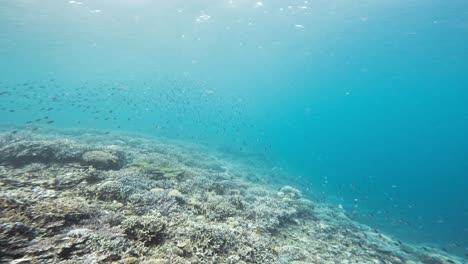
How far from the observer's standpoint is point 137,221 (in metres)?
4.94

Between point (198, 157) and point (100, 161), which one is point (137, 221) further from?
point (198, 157)

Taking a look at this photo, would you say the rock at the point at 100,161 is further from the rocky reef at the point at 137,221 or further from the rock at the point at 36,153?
the rock at the point at 36,153

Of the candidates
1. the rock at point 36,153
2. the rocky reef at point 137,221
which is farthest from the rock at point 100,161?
the rock at point 36,153

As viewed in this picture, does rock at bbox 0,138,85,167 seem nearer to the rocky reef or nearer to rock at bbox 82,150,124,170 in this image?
the rocky reef

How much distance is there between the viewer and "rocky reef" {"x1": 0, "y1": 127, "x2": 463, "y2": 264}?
13.0ft

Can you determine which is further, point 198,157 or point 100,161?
point 198,157

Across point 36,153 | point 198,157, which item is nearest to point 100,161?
point 36,153

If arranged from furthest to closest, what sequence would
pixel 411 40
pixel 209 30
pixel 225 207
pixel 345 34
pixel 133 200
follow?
pixel 209 30 → pixel 345 34 → pixel 411 40 → pixel 225 207 → pixel 133 200

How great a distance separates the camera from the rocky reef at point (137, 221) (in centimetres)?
396

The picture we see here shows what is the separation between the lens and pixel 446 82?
53.8 metres

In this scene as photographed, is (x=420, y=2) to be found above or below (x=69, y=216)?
above

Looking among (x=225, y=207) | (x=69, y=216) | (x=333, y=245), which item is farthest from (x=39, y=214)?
(x=333, y=245)

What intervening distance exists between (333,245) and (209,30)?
116 ft

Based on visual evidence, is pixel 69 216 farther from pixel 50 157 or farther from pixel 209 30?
pixel 209 30
